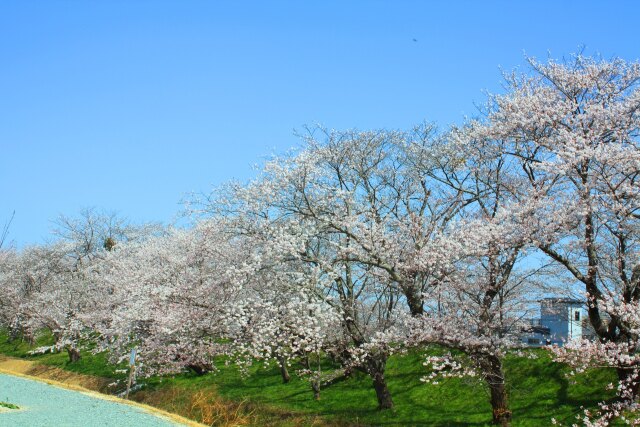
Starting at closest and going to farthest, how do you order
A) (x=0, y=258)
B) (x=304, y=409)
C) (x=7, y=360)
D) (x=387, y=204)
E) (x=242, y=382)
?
(x=387, y=204) < (x=304, y=409) < (x=242, y=382) < (x=7, y=360) < (x=0, y=258)

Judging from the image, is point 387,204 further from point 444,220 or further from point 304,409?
point 304,409

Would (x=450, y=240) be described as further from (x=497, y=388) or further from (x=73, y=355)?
(x=73, y=355)

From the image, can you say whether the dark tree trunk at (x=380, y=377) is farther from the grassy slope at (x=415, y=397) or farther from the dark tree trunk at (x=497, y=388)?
A: the dark tree trunk at (x=497, y=388)

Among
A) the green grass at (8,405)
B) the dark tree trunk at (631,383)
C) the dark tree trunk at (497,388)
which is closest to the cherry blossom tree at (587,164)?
the dark tree trunk at (631,383)

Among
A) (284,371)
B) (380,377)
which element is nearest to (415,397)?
(380,377)

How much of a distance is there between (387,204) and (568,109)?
7960 millimetres

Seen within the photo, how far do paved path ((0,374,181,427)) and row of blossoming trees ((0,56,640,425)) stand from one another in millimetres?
4509

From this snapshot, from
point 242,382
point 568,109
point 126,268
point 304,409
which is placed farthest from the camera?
point 126,268

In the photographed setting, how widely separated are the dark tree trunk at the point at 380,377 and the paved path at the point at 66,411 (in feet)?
29.5

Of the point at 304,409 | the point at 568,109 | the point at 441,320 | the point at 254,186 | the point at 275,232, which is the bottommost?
the point at 304,409

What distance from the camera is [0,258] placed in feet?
215

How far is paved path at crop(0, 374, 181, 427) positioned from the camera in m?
14.3

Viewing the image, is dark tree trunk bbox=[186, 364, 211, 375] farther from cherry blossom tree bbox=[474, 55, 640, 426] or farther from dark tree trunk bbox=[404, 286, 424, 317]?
cherry blossom tree bbox=[474, 55, 640, 426]

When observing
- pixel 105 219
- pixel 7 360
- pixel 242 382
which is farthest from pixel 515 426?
pixel 105 219
